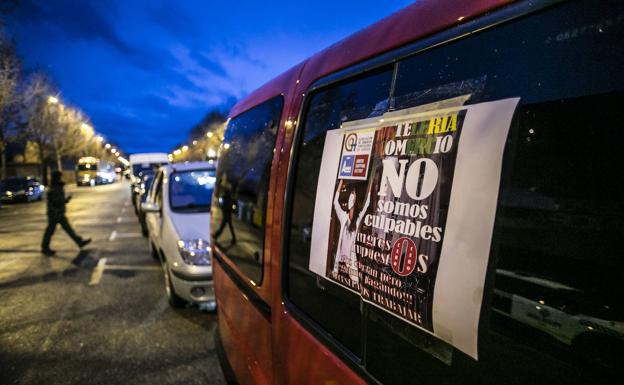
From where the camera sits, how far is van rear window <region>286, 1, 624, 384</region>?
66cm

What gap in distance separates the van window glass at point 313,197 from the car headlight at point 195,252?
9.57 feet

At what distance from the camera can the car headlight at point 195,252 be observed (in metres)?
4.24

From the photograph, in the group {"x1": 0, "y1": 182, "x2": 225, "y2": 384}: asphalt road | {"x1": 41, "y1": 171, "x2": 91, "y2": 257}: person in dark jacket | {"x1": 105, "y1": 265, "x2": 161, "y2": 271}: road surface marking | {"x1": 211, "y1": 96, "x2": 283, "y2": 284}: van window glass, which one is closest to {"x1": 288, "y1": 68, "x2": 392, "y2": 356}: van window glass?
{"x1": 211, "y1": 96, "x2": 283, "y2": 284}: van window glass

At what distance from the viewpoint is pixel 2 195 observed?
20.2 m

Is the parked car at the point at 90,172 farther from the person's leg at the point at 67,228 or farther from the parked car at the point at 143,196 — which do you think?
the person's leg at the point at 67,228

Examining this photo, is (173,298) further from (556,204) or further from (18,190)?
(18,190)

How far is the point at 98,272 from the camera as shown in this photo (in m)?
6.28

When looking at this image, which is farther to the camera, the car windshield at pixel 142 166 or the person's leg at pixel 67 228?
the car windshield at pixel 142 166

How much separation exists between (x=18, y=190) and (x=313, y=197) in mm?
25800

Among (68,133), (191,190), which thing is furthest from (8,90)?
(68,133)

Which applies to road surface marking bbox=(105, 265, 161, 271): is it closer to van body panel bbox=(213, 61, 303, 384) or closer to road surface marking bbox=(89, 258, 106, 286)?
road surface marking bbox=(89, 258, 106, 286)

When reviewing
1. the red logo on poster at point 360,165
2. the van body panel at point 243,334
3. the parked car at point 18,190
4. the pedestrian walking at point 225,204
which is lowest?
the parked car at point 18,190

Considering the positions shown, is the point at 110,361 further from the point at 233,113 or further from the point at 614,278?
the point at 614,278

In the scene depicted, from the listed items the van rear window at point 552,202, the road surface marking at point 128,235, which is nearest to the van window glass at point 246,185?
the van rear window at point 552,202
